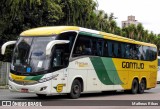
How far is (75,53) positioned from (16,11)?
14988 mm

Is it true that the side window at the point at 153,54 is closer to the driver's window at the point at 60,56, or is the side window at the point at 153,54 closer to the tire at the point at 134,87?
the tire at the point at 134,87

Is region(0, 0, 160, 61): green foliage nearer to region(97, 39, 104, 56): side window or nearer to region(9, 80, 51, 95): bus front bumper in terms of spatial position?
region(97, 39, 104, 56): side window

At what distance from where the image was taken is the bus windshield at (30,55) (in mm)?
17047

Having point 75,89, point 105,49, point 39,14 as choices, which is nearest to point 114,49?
point 105,49

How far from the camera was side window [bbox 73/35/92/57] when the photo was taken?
1867 cm

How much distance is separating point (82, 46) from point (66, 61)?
1489 millimetres

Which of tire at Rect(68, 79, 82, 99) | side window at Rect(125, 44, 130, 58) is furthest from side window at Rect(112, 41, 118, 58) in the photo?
tire at Rect(68, 79, 82, 99)

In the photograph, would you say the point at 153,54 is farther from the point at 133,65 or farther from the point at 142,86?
the point at 133,65

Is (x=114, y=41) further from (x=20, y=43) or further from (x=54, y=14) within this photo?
(x=54, y=14)

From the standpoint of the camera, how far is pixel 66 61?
18.0m

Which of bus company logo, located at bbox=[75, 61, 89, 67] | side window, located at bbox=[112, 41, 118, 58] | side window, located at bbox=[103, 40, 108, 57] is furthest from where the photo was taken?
side window, located at bbox=[112, 41, 118, 58]

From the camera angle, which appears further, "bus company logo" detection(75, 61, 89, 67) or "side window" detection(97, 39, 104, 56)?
"side window" detection(97, 39, 104, 56)

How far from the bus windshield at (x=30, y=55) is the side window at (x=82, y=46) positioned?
1613 mm

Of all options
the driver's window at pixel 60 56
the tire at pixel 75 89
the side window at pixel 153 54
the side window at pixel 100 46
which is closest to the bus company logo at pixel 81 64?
the tire at pixel 75 89
